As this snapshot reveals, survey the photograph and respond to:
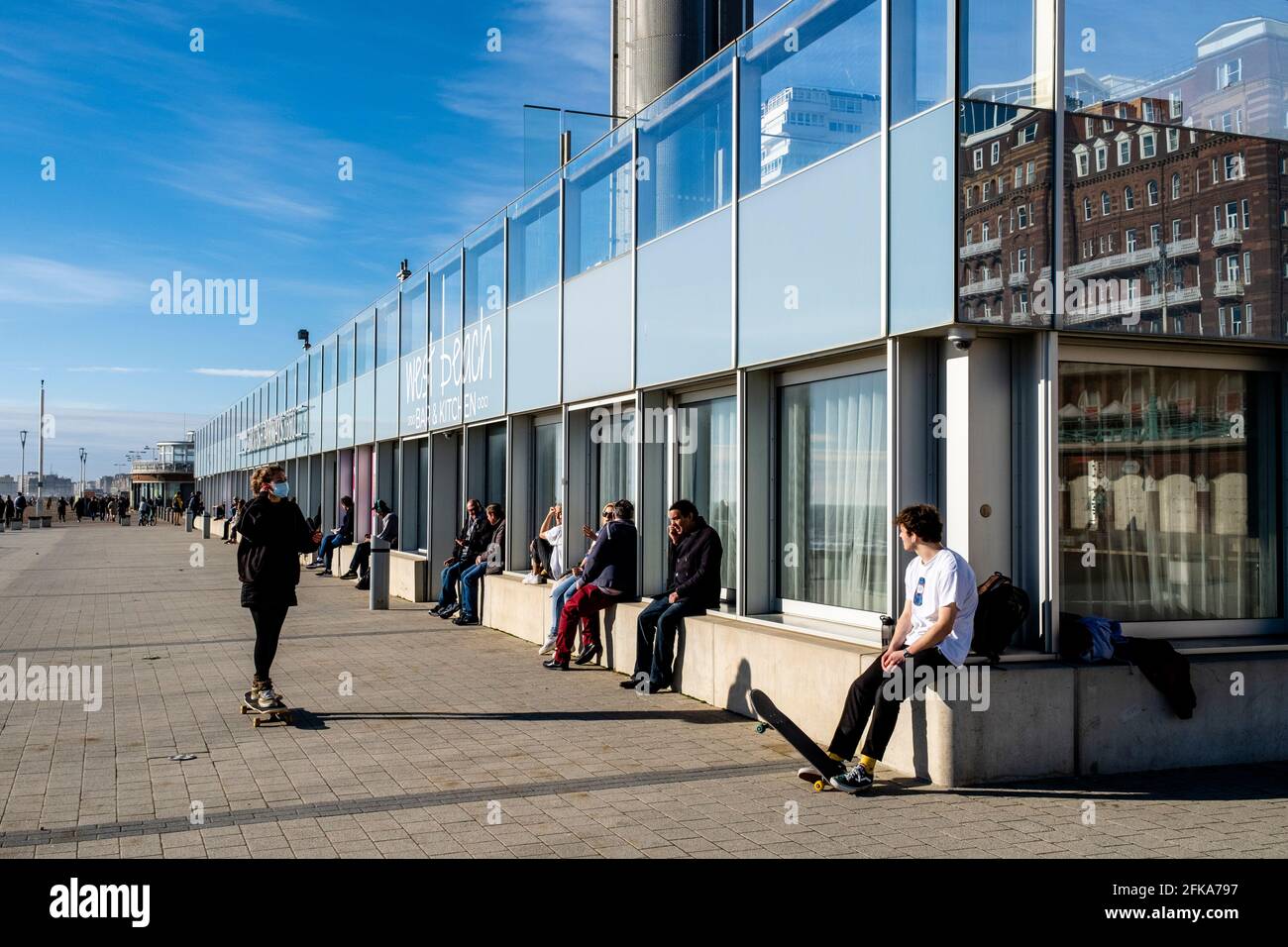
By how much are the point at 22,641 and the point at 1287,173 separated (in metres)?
13.8

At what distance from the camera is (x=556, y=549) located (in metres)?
14.0

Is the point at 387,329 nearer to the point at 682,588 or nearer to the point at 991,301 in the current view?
the point at 682,588

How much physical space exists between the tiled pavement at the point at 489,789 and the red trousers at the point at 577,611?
37 centimetres

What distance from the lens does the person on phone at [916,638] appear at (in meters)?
6.77

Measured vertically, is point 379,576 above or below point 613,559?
below

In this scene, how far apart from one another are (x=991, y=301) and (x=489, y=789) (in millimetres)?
4247

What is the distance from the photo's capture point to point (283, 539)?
30.2 ft

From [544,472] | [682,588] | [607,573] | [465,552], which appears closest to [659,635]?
[682,588]

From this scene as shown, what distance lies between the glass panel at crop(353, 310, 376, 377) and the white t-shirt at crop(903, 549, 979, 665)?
19.5 m

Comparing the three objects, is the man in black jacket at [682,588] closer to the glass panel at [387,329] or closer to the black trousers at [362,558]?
the black trousers at [362,558]

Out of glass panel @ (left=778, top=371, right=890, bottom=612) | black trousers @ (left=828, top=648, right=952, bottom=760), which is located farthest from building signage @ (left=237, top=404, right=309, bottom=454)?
black trousers @ (left=828, top=648, right=952, bottom=760)
